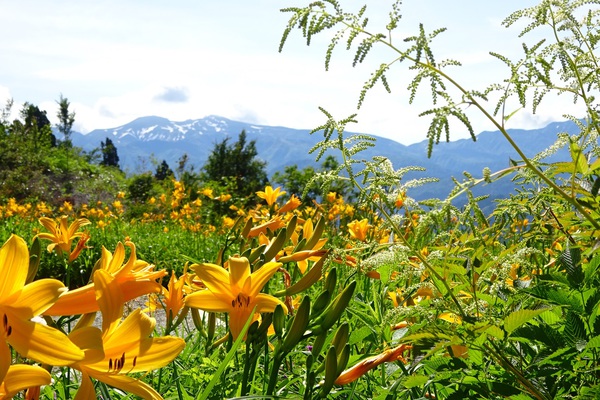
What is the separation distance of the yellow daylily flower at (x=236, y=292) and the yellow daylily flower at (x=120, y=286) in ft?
0.54

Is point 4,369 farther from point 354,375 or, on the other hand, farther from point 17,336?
point 354,375

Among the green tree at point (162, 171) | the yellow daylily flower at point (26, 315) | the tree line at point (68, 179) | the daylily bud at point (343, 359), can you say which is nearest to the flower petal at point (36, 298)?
the yellow daylily flower at point (26, 315)

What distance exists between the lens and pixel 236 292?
104cm

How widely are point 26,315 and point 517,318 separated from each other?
2.91 feet

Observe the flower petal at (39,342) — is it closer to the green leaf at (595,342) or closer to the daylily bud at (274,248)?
the daylily bud at (274,248)

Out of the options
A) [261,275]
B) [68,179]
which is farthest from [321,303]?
[68,179]

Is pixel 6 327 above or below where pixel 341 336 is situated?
above

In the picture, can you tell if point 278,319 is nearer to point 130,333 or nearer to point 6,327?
point 130,333

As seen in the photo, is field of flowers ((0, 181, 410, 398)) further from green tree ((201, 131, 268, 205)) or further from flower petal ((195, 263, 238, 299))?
green tree ((201, 131, 268, 205))

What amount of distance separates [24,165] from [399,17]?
18.7 metres

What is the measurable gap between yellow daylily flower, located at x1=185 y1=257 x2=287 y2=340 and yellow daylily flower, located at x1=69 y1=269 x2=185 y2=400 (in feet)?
1.06

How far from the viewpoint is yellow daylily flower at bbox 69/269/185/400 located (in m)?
0.63

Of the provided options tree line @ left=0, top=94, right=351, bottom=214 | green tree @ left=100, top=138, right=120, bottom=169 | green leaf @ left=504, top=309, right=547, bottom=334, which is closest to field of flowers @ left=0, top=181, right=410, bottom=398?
green leaf @ left=504, top=309, right=547, bottom=334

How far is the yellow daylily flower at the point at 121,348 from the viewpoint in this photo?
2.07 feet
